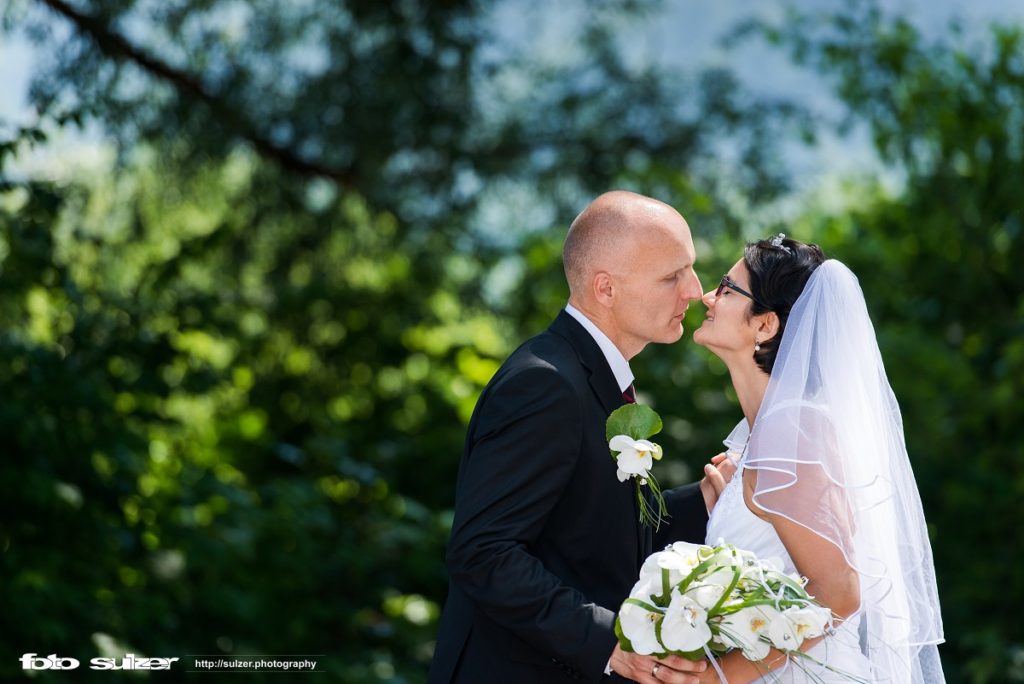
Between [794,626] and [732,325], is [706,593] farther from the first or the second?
[732,325]

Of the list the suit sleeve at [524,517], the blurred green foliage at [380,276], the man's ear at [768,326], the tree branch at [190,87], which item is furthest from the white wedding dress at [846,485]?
the tree branch at [190,87]

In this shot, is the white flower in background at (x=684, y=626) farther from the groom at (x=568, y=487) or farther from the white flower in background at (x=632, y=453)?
the white flower in background at (x=632, y=453)

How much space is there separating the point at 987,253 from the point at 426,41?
345cm

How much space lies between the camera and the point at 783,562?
2545 millimetres

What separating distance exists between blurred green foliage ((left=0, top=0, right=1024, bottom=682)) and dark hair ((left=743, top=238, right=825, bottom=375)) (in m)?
2.80

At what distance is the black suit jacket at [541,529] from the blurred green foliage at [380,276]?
2.97 m

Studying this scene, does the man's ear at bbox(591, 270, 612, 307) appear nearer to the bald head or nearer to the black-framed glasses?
the bald head

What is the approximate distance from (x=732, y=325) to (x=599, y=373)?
0.46 meters

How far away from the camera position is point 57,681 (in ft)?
15.4

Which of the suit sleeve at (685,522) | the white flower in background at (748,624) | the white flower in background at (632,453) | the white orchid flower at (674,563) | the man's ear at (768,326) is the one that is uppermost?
the man's ear at (768,326)

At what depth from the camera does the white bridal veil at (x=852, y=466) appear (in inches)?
101

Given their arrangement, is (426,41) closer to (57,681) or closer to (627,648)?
(57,681)

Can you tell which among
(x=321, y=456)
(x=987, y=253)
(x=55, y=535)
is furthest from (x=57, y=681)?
(x=987, y=253)

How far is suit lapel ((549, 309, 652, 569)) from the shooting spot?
2.71 meters
